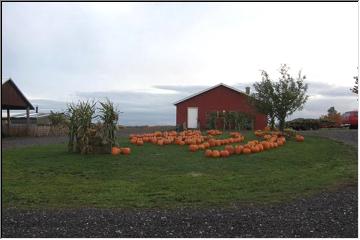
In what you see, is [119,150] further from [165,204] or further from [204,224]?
[204,224]

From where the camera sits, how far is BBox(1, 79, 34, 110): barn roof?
34125mm

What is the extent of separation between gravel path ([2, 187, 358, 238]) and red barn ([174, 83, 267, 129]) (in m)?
32.1

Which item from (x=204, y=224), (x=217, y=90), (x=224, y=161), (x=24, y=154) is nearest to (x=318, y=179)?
(x=224, y=161)

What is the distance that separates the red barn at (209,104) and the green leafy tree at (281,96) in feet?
52.5

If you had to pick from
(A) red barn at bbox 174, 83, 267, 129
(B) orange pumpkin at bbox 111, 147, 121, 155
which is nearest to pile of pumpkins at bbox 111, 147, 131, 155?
(B) orange pumpkin at bbox 111, 147, 121, 155

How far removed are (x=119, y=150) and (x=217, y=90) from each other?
25834 mm

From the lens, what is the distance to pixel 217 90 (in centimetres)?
4025

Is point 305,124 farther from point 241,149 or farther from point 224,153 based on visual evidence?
point 224,153

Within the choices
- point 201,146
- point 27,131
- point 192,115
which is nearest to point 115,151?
point 201,146

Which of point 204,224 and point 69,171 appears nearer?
point 204,224

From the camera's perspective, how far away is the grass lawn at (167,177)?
27.0 ft

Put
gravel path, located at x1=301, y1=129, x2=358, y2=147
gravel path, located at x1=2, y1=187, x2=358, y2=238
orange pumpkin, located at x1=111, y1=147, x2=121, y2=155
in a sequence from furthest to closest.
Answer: gravel path, located at x1=301, y1=129, x2=358, y2=147
orange pumpkin, located at x1=111, y1=147, x2=121, y2=155
gravel path, located at x1=2, y1=187, x2=358, y2=238

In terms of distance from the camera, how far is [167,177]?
34.6 ft

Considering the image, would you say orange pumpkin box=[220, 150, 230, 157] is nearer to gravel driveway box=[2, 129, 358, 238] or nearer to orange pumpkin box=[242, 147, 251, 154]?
orange pumpkin box=[242, 147, 251, 154]
